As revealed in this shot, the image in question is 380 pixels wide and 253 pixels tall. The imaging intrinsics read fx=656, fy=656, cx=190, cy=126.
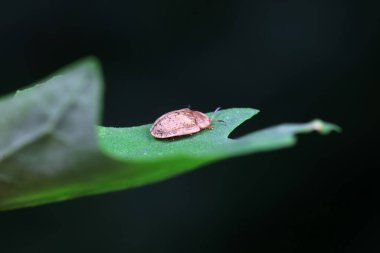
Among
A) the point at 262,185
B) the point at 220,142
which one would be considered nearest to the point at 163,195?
the point at 262,185

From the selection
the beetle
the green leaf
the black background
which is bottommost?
the green leaf

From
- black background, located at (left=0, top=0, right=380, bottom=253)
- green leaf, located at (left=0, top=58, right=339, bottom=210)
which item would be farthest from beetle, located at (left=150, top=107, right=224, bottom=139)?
black background, located at (left=0, top=0, right=380, bottom=253)

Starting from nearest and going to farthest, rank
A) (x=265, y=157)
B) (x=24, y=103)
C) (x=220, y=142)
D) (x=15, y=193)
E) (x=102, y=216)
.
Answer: (x=24, y=103)
(x=15, y=193)
(x=220, y=142)
(x=102, y=216)
(x=265, y=157)

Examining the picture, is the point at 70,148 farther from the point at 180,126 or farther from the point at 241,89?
the point at 241,89

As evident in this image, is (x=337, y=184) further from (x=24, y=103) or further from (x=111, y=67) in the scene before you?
(x=24, y=103)

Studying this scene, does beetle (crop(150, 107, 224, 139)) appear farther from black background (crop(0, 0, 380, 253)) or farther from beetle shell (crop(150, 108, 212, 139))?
black background (crop(0, 0, 380, 253))

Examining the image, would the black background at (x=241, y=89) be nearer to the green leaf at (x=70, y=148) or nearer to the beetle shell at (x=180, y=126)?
the beetle shell at (x=180, y=126)

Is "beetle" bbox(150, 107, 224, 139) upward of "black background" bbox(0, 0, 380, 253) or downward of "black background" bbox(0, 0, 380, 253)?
downward
